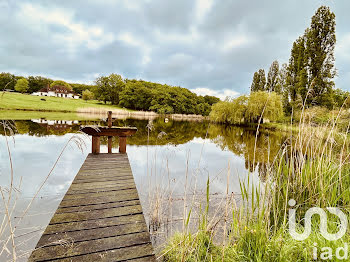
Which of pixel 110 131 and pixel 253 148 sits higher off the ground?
pixel 110 131

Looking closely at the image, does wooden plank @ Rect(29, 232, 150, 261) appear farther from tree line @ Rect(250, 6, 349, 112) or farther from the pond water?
tree line @ Rect(250, 6, 349, 112)

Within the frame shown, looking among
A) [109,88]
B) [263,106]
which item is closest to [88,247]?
[263,106]

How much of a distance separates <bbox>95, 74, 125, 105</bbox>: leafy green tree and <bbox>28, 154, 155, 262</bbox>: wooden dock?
62649 millimetres

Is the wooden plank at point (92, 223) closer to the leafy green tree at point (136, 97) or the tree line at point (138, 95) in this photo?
the tree line at point (138, 95)

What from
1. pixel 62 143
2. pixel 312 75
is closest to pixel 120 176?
pixel 62 143

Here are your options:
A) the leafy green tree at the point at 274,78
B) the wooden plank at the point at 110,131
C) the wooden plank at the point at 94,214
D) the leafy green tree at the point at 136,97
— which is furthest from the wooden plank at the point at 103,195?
the leafy green tree at the point at 136,97

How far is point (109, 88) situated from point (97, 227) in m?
64.6

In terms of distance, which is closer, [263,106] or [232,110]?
[263,106]

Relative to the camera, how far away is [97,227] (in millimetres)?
2016

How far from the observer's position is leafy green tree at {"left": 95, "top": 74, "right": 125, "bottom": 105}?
2338 inches

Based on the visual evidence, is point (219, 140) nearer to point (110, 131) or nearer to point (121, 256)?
point (110, 131)

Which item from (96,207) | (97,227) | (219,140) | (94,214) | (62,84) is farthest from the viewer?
(62,84)

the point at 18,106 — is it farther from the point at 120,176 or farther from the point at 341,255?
the point at 341,255

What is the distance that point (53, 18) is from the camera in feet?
122
